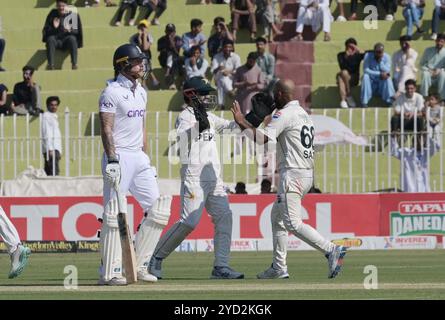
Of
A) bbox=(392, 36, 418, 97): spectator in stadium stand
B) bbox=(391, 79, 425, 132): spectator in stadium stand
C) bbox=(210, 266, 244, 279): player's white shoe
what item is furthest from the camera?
bbox=(392, 36, 418, 97): spectator in stadium stand

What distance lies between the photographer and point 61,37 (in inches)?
1277

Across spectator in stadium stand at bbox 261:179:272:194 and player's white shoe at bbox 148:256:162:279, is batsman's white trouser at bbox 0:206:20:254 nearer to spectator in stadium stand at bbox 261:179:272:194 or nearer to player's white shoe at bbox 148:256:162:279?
player's white shoe at bbox 148:256:162:279

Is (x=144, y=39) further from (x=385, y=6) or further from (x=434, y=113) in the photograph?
(x=434, y=113)

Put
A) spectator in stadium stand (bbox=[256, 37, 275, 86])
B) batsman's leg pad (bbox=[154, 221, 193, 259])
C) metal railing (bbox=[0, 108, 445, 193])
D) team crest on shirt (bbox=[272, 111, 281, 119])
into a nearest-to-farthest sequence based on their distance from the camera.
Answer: team crest on shirt (bbox=[272, 111, 281, 119]) < batsman's leg pad (bbox=[154, 221, 193, 259]) < metal railing (bbox=[0, 108, 445, 193]) < spectator in stadium stand (bbox=[256, 37, 275, 86])

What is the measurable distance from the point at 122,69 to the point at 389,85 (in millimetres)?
15352

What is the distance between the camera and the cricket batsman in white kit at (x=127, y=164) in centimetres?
1455

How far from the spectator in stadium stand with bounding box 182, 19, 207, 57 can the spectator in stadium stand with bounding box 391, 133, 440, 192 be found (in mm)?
6426

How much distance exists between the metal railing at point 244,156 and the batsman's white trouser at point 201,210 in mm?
9844

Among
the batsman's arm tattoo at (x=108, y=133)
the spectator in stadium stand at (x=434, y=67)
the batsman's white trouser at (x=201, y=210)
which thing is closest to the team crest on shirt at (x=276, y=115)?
the batsman's white trouser at (x=201, y=210)

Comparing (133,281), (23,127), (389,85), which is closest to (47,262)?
(133,281)

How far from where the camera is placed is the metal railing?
88.4 ft

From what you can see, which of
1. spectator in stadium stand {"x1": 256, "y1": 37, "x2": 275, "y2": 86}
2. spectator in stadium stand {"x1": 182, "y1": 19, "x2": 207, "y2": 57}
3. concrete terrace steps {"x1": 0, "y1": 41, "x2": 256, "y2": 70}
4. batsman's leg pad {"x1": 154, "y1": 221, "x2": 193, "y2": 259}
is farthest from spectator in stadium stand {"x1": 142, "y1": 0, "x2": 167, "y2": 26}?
batsman's leg pad {"x1": 154, "y1": 221, "x2": 193, "y2": 259}

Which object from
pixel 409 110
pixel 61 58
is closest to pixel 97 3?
pixel 61 58

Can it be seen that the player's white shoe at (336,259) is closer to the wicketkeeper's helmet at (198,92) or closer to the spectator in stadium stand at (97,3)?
the wicketkeeper's helmet at (198,92)
